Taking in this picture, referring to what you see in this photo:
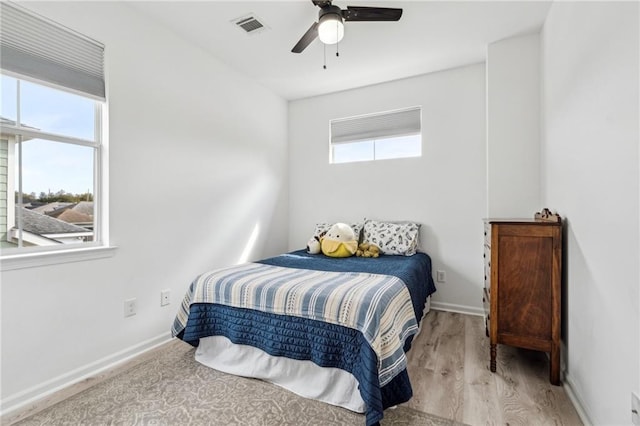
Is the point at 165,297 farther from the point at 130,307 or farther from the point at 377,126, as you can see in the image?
the point at 377,126

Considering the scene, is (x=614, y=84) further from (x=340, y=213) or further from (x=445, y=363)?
(x=340, y=213)

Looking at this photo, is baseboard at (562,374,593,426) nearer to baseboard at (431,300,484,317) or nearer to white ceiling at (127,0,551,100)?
baseboard at (431,300,484,317)

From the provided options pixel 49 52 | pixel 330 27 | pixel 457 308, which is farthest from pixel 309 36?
pixel 457 308

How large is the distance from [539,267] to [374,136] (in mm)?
2328

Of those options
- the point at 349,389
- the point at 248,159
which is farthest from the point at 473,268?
the point at 248,159

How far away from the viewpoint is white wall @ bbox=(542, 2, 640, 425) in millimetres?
1125

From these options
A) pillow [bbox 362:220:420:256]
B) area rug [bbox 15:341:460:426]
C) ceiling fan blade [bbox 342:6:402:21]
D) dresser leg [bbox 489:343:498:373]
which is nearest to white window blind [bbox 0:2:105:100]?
ceiling fan blade [bbox 342:6:402:21]

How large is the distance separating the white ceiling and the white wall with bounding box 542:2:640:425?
0.58 metres

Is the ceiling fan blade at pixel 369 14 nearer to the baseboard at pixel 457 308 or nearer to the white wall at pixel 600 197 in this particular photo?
the white wall at pixel 600 197

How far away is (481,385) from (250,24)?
10.3 ft

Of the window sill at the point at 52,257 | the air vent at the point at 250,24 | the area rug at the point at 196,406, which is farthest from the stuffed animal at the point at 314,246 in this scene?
the air vent at the point at 250,24

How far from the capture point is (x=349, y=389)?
1.62 meters

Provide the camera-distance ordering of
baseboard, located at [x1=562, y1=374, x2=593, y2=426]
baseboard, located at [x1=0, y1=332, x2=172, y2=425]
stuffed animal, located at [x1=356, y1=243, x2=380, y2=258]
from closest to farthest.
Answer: baseboard, located at [x1=562, y1=374, x2=593, y2=426] < baseboard, located at [x1=0, y1=332, x2=172, y2=425] < stuffed animal, located at [x1=356, y1=243, x2=380, y2=258]

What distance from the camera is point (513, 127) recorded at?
2680 mm
